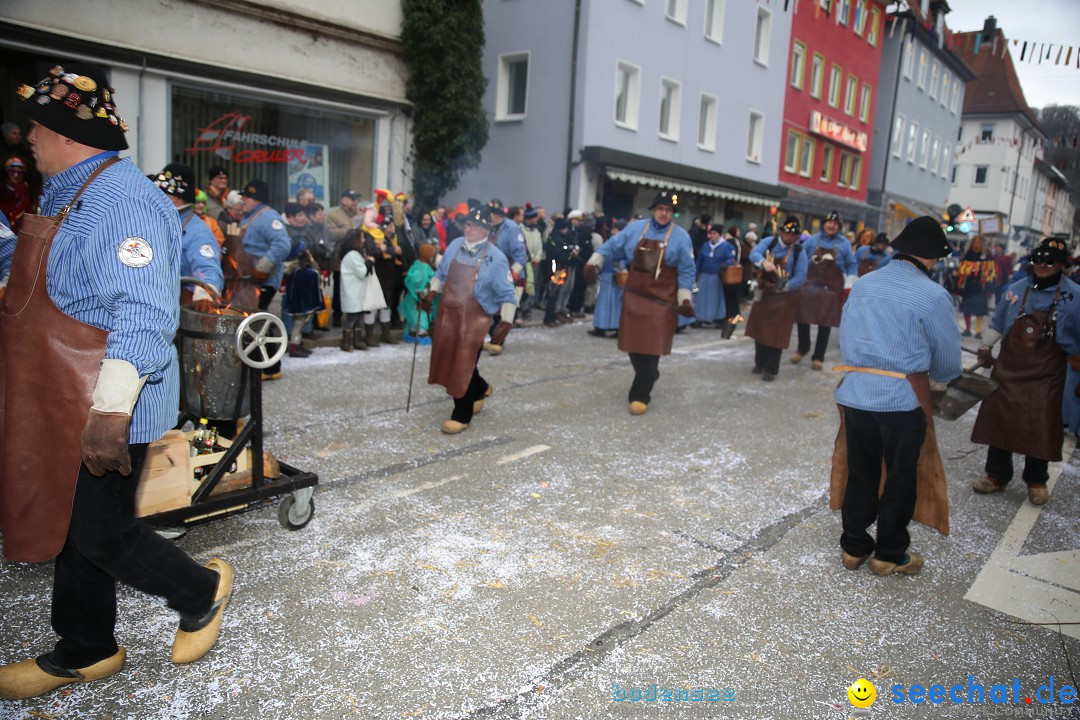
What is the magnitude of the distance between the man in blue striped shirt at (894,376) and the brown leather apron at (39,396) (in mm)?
3463

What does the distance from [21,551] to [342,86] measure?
13066 millimetres

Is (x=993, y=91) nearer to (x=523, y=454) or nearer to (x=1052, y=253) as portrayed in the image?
(x=1052, y=253)

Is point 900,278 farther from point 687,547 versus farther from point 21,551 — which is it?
point 21,551

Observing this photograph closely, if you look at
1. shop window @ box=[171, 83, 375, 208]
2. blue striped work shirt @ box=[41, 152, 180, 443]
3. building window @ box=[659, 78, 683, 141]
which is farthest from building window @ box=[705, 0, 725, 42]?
blue striped work shirt @ box=[41, 152, 180, 443]

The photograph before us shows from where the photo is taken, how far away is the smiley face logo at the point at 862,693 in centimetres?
296

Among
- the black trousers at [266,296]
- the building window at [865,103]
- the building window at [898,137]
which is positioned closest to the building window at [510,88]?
the black trousers at [266,296]

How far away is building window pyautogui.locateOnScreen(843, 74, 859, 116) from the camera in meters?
31.5

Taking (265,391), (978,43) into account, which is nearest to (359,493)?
(265,391)

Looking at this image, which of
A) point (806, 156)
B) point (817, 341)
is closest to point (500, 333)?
point (817, 341)

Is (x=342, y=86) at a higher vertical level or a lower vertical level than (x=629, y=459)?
higher

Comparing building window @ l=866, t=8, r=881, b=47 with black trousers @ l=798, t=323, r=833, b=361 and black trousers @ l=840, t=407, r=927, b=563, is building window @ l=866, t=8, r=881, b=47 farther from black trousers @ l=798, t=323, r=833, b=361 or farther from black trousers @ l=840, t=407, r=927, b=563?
black trousers @ l=840, t=407, r=927, b=563

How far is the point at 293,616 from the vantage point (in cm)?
333

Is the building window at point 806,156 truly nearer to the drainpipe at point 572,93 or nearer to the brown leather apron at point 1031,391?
the drainpipe at point 572,93

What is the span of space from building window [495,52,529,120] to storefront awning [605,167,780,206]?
3225mm
